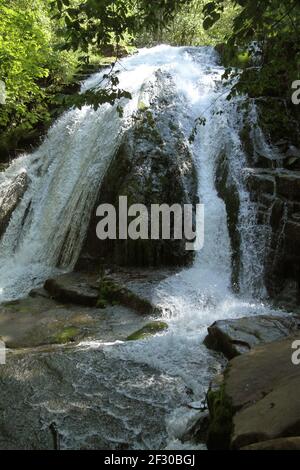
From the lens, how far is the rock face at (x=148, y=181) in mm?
9602

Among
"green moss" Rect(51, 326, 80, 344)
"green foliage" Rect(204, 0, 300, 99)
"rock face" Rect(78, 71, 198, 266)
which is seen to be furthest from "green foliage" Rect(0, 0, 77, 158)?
"green foliage" Rect(204, 0, 300, 99)

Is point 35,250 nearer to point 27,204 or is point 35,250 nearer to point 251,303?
point 27,204

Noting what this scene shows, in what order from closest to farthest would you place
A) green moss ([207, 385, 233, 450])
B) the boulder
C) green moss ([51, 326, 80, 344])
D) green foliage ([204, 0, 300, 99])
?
green moss ([207, 385, 233, 450])
green foliage ([204, 0, 300, 99])
green moss ([51, 326, 80, 344])
the boulder

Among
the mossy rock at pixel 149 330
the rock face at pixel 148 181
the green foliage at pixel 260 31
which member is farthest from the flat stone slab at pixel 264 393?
the rock face at pixel 148 181

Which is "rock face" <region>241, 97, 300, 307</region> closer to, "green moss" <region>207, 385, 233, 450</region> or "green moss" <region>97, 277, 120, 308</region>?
"green moss" <region>97, 277, 120, 308</region>

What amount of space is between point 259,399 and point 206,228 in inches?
251

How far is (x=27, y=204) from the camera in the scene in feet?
39.7

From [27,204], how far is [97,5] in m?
9.07

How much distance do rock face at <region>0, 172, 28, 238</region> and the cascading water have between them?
0.17 metres

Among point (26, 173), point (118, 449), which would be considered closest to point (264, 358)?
point (118, 449)

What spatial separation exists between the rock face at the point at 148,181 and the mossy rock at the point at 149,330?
8.66 ft

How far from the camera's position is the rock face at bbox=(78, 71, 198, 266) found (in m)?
9.60

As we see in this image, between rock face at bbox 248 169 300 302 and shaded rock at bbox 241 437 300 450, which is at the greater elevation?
rock face at bbox 248 169 300 302

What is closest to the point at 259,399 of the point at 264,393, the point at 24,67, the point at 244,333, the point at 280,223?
the point at 264,393
